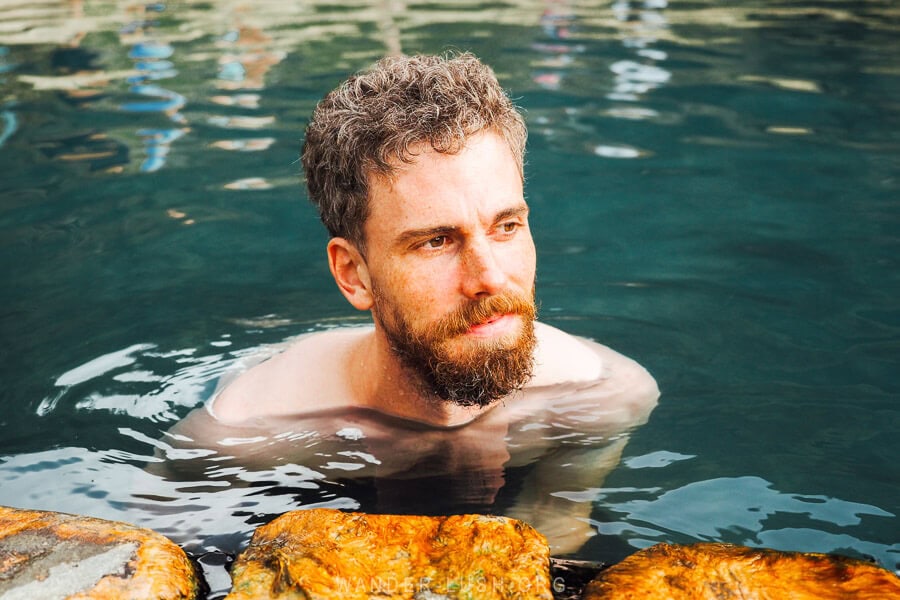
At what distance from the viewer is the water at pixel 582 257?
3596 mm

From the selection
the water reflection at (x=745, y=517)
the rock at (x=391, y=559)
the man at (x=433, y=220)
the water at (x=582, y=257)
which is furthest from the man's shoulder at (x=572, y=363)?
the rock at (x=391, y=559)

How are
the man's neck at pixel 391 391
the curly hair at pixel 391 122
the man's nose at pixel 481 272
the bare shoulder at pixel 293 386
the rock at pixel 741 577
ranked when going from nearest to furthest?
1. the rock at pixel 741 577
2. the man's nose at pixel 481 272
3. the curly hair at pixel 391 122
4. the man's neck at pixel 391 391
5. the bare shoulder at pixel 293 386

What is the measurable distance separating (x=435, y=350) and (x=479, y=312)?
222 millimetres

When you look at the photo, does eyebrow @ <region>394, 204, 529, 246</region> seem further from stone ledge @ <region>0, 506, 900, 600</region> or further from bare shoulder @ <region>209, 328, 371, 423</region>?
stone ledge @ <region>0, 506, 900, 600</region>

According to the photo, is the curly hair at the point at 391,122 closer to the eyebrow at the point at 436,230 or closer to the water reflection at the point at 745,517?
the eyebrow at the point at 436,230

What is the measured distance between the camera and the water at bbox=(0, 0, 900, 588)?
360 centimetres

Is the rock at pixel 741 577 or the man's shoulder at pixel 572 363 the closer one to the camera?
the rock at pixel 741 577

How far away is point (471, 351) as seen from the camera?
3230 millimetres

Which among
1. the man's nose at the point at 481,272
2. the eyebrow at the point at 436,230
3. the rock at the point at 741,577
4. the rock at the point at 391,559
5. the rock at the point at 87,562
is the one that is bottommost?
the rock at the point at 741,577

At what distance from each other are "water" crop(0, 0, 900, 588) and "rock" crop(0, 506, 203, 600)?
52 centimetres

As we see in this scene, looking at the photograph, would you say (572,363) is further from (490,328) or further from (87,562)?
(87,562)

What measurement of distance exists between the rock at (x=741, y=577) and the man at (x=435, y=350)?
0.75 metres

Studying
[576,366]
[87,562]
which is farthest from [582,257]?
[87,562]

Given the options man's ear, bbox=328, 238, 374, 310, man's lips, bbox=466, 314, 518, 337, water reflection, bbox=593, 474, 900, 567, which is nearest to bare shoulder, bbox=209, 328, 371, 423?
man's ear, bbox=328, 238, 374, 310
